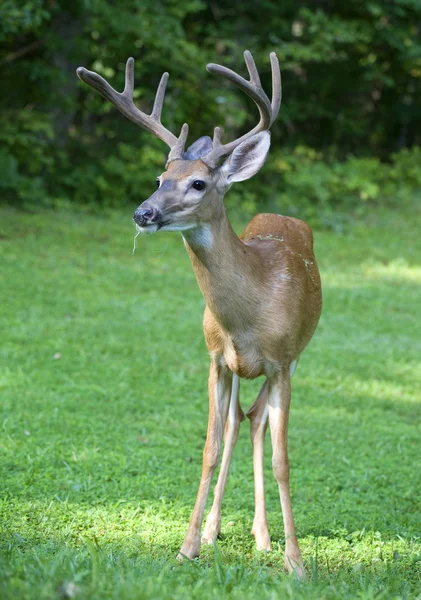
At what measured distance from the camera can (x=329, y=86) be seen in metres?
18.1

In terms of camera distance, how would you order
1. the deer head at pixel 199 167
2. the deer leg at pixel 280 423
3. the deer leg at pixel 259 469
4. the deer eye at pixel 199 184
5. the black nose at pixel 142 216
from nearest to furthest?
the black nose at pixel 142 216
the deer head at pixel 199 167
the deer eye at pixel 199 184
the deer leg at pixel 280 423
the deer leg at pixel 259 469

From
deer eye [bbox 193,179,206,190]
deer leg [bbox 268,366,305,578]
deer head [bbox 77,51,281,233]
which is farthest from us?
deer leg [bbox 268,366,305,578]

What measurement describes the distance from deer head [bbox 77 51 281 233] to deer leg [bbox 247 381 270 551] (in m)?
1.16

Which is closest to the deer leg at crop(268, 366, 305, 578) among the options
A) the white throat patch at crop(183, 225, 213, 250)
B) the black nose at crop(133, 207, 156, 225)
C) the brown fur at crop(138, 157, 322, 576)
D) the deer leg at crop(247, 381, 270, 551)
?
the brown fur at crop(138, 157, 322, 576)

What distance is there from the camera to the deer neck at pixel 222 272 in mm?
4410

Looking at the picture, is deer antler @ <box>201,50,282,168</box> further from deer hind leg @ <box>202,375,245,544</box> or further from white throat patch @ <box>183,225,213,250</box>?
deer hind leg @ <box>202,375,245,544</box>

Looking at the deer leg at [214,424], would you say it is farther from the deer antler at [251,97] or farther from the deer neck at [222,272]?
the deer antler at [251,97]

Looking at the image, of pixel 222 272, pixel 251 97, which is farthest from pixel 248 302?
pixel 251 97

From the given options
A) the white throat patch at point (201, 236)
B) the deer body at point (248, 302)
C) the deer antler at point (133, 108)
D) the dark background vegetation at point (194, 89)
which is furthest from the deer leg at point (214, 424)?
the dark background vegetation at point (194, 89)

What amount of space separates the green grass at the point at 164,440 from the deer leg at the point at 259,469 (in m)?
0.08

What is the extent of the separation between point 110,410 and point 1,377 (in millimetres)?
965

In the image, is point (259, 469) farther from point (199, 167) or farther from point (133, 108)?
point (133, 108)

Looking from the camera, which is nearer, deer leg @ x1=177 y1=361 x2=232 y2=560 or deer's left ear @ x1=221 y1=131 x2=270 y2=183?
deer's left ear @ x1=221 y1=131 x2=270 y2=183

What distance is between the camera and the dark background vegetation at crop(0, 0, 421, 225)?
532 inches
